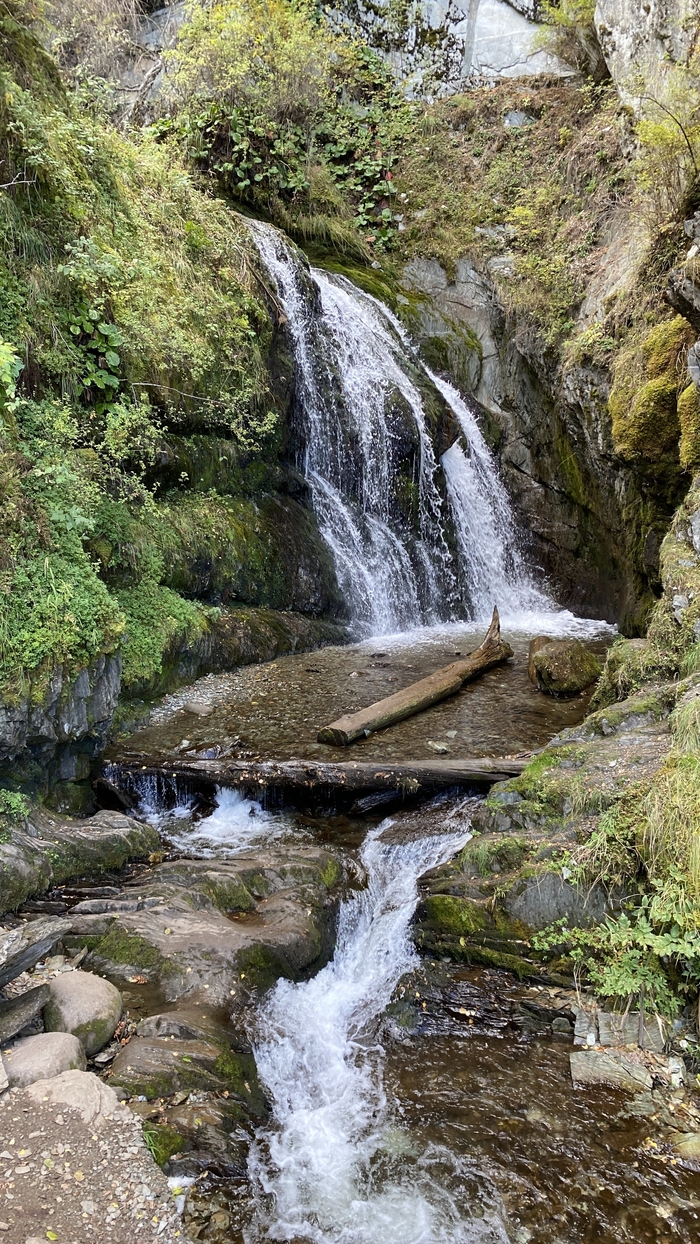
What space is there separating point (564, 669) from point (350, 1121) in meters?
5.63

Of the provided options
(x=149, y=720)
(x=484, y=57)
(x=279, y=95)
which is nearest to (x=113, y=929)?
(x=149, y=720)

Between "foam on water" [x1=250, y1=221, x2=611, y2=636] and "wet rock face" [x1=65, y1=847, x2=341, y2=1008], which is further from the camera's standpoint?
"foam on water" [x1=250, y1=221, x2=611, y2=636]

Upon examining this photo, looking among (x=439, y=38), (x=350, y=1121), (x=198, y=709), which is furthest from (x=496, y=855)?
(x=439, y=38)

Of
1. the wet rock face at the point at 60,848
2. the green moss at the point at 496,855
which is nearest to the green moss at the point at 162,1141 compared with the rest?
the wet rock face at the point at 60,848

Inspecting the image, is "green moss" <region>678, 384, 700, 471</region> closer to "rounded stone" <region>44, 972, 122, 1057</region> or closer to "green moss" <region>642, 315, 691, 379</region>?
"green moss" <region>642, 315, 691, 379</region>

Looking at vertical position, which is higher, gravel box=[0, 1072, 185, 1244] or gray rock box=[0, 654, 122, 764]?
gray rock box=[0, 654, 122, 764]

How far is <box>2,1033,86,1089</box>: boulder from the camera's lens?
317cm

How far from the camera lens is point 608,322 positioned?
31.6 feet

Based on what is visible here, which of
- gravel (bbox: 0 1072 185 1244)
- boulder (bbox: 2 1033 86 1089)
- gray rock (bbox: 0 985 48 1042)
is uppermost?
gray rock (bbox: 0 985 48 1042)

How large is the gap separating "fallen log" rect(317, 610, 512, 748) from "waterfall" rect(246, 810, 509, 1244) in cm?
186

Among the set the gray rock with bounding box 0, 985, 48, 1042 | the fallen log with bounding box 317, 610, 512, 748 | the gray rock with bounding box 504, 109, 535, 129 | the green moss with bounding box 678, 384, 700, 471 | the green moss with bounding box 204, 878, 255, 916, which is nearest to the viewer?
the gray rock with bounding box 0, 985, 48, 1042

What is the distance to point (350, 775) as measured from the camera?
6.10m

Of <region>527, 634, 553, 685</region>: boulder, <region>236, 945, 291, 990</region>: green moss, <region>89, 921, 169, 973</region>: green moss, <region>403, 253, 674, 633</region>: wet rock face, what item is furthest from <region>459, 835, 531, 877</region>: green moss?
<region>403, 253, 674, 633</region>: wet rock face

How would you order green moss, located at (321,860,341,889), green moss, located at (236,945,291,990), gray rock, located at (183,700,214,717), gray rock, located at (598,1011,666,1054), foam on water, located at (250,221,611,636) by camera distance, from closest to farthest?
gray rock, located at (598,1011,666,1054) → green moss, located at (236,945,291,990) → green moss, located at (321,860,341,889) → gray rock, located at (183,700,214,717) → foam on water, located at (250,221,611,636)
